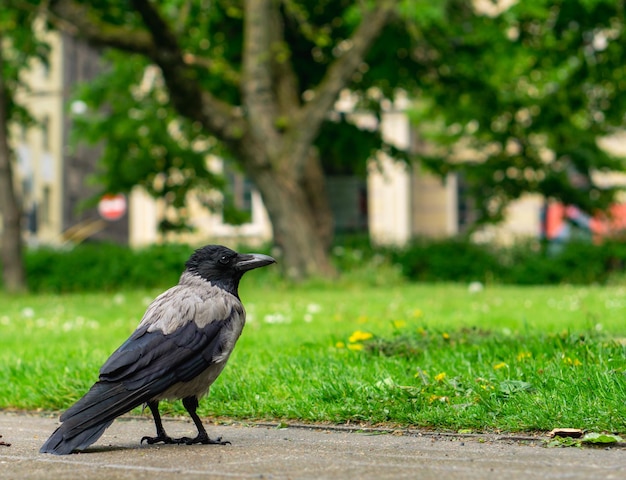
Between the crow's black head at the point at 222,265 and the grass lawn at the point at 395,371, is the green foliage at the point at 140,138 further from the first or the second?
the crow's black head at the point at 222,265

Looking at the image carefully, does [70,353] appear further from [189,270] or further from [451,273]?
[451,273]

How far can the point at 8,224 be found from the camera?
21.1 metres

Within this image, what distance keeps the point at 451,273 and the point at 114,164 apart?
28.9 feet

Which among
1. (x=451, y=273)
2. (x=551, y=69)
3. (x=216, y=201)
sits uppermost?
(x=551, y=69)

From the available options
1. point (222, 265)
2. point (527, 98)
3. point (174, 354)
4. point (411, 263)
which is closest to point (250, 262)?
point (222, 265)

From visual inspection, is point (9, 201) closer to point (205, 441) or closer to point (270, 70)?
point (270, 70)

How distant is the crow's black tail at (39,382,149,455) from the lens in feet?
17.3

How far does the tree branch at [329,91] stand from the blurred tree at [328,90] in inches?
1.0

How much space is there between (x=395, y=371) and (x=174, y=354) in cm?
207

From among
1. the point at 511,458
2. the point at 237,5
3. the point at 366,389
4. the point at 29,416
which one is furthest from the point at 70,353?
the point at 237,5

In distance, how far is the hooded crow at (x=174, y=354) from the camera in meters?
5.32

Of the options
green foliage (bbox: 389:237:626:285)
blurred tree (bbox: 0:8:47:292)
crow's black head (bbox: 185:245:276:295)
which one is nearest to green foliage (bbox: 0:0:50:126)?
blurred tree (bbox: 0:8:47:292)

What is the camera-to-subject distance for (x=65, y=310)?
15711 millimetres

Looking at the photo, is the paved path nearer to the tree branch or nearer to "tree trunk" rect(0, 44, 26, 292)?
the tree branch
